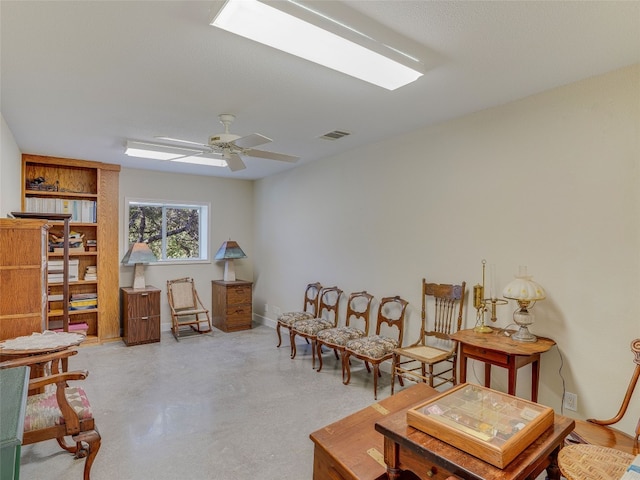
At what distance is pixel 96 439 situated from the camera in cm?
201

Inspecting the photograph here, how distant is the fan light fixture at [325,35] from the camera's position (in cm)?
163

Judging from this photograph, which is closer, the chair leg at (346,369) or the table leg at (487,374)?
the table leg at (487,374)

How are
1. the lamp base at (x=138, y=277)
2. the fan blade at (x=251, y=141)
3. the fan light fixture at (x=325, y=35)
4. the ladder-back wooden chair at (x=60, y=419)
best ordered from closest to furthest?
1. the fan light fixture at (x=325, y=35)
2. the ladder-back wooden chair at (x=60, y=419)
3. the fan blade at (x=251, y=141)
4. the lamp base at (x=138, y=277)

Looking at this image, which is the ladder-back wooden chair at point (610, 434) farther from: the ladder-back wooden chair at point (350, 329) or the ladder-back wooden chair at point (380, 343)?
the ladder-back wooden chair at point (350, 329)

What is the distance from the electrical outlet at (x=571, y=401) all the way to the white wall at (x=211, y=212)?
5.10 meters

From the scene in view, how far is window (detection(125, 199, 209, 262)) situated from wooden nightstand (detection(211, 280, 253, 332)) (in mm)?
818

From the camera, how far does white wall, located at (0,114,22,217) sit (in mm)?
3139

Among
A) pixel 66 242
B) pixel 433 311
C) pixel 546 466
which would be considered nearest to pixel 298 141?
pixel 433 311

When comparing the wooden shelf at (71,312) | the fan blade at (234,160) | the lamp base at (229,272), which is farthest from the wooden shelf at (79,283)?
the fan blade at (234,160)

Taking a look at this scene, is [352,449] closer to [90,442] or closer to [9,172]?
[90,442]

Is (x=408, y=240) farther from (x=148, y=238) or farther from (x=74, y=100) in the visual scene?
(x=148, y=238)

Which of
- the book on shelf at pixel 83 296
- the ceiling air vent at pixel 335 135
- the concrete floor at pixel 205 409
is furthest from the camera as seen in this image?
the book on shelf at pixel 83 296

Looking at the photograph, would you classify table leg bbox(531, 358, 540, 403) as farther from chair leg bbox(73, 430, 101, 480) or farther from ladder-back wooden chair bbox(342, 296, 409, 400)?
chair leg bbox(73, 430, 101, 480)

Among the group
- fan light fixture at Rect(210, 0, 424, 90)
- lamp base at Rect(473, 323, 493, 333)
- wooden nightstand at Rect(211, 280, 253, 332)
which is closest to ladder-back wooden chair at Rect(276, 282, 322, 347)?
wooden nightstand at Rect(211, 280, 253, 332)
